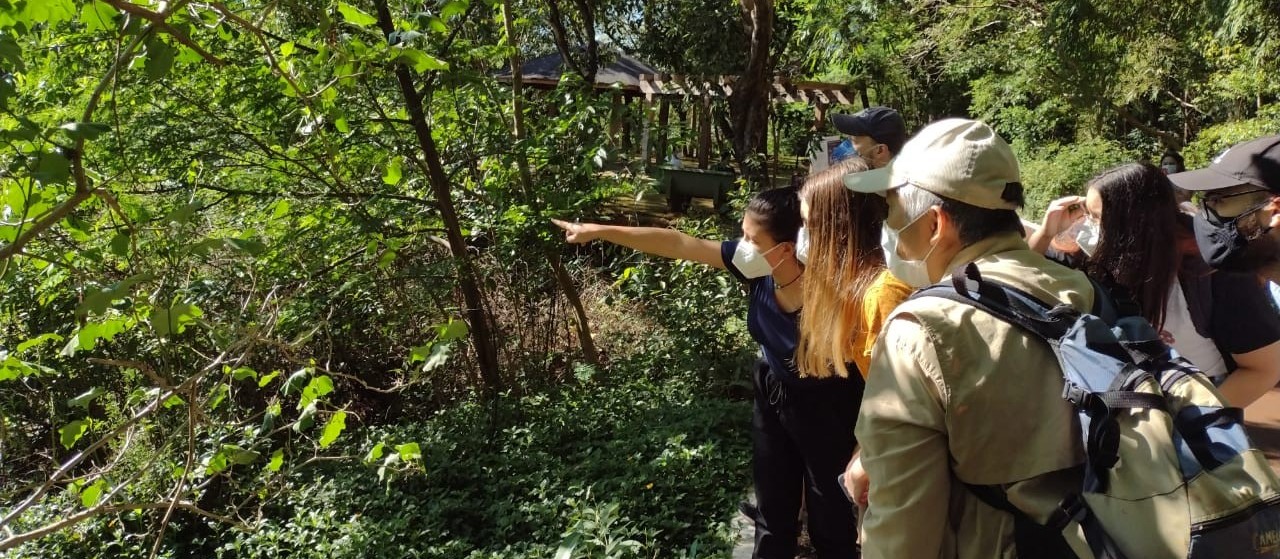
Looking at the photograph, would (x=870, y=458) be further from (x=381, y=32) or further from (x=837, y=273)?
(x=381, y=32)

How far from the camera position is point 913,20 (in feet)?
44.7

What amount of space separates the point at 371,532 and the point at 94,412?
142 inches

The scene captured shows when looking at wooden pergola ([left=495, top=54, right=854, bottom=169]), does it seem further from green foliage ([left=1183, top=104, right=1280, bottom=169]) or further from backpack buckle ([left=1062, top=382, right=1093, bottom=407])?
green foliage ([left=1183, top=104, right=1280, bottom=169])

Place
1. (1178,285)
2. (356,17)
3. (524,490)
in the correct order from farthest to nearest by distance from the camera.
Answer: (524,490), (356,17), (1178,285)

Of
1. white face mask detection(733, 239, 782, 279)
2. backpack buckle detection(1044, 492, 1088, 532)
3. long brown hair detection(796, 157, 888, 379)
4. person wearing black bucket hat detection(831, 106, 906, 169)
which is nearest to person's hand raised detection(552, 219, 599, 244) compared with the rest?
white face mask detection(733, 239, 782, 279)

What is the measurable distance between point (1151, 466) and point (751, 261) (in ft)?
5.85

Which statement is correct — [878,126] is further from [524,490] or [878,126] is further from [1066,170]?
[1066,170]

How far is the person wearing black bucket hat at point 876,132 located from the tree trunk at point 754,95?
13.0 feet

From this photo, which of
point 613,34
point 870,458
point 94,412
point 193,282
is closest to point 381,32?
point 193,282

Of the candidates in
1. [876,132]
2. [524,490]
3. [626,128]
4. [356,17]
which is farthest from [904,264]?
[626,128]

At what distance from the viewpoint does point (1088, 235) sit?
2.78 meters

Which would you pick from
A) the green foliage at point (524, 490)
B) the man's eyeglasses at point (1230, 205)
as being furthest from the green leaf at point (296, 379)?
the man's eyeglasses at point (1230, 205)

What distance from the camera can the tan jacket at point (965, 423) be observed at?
1400mm

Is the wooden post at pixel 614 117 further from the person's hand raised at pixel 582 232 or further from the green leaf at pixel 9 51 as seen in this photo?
the green leaf at pixel 9 51
